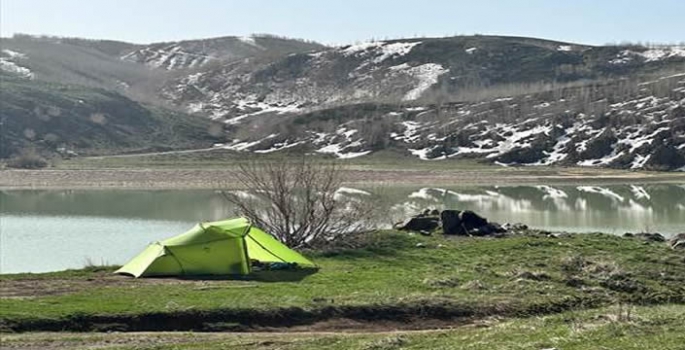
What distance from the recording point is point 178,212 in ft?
203

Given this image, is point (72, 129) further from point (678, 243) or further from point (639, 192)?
point (678, 243)

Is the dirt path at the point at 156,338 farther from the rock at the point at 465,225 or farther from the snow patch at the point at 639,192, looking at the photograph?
the snow patch at the point at 639,192

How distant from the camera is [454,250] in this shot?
28781mm

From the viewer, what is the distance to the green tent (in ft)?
82.2

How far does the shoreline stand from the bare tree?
56.2m

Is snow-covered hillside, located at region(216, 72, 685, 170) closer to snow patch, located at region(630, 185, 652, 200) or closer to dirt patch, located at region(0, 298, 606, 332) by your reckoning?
snow patch, located at region(630, 185, 652, 200)

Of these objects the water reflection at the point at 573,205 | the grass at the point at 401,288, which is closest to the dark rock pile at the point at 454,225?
the grass at the point at 401,288

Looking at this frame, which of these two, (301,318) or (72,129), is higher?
(72,129)

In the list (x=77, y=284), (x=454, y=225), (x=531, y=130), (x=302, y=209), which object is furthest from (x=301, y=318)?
(x=531, y=130)

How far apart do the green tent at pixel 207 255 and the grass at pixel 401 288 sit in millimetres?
914

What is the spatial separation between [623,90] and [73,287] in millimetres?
167609

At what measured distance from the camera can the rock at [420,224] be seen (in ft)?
112

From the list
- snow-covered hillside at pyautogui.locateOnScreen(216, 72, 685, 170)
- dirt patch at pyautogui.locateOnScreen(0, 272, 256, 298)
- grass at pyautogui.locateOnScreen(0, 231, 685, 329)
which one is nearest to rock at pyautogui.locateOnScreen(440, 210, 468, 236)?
grass at pyautogui.locateOnScreen(0, 231, 685, 329)

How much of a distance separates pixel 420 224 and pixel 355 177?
68.1 metres
